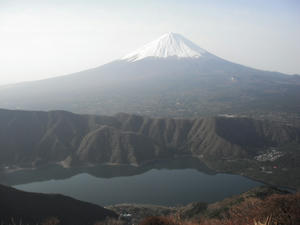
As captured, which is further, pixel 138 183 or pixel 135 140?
pixel 135 140

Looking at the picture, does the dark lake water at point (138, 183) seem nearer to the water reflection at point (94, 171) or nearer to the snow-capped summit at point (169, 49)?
the water reflection at point (94, 171)

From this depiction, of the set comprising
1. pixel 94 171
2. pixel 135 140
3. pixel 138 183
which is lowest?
pixel 138 183

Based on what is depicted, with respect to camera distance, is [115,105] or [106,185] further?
[115,105]

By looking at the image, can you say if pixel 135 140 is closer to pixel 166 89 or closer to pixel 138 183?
pixel 138 183

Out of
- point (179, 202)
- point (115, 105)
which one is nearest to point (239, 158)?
point (179, 202)

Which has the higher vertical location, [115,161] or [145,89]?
[145,89]

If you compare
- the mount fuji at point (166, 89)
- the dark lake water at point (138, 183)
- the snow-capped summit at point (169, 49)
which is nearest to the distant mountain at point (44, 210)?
the dark lake water at point (138, 183)

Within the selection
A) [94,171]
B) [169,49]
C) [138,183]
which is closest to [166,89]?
[169,49]

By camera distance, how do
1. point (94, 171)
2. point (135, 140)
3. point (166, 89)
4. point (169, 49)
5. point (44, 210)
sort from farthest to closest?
point (169, 49), point (166, 89), point (135, 140), point (94, 171), point (44, 210)

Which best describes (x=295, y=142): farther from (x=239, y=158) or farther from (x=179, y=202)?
(x=179, y=202)
